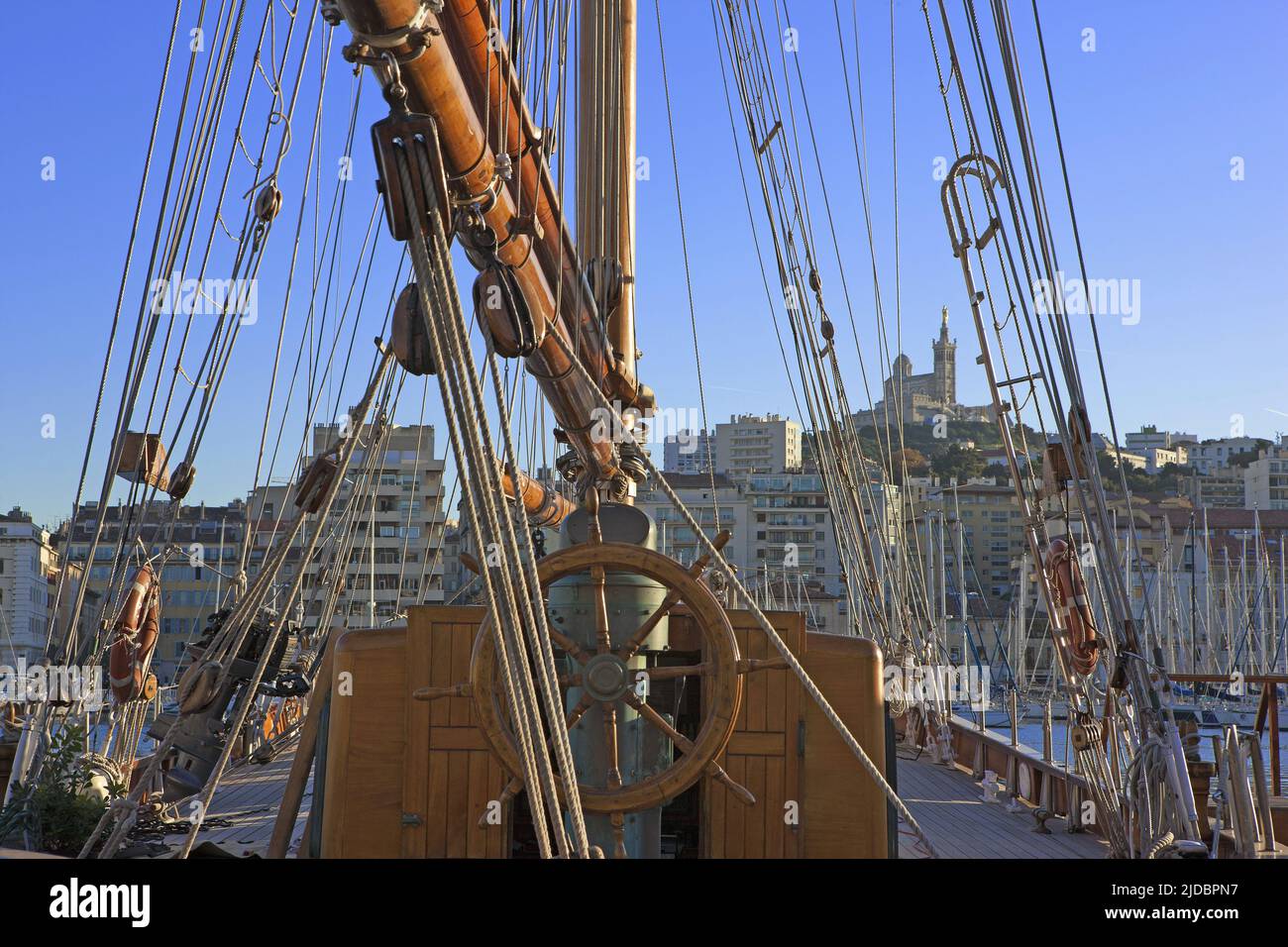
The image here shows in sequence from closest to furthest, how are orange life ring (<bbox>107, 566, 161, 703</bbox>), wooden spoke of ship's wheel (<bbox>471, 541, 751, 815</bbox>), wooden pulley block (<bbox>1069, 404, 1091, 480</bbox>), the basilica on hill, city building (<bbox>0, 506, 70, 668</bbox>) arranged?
1. wooden spoke of ship's wheel (<bbox>471, 541, 751, 815</bbox>)
2. wooden pulley block (<bbox>1069, 404, 1091, 480</bbox>)
3. orange life ring (<bbox>107, 566, 161, 703</bbox>)
4. city building (<bbox>0, 506, 70, 668</bbox>)
5. the basilica on hill

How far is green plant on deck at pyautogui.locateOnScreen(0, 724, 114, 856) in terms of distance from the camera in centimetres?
505

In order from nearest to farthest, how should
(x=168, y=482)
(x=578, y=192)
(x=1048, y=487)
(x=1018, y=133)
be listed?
(x=1018, y=133)
(x=1048, y=487)
(x=168, y=482)
(x=578, y=192)

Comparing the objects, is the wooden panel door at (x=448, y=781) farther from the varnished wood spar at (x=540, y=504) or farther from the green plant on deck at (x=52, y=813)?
the varnished wood spar at (x=540, y=504)

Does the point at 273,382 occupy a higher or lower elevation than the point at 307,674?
higher

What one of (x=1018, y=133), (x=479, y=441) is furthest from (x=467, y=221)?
(x=1018, y=133)

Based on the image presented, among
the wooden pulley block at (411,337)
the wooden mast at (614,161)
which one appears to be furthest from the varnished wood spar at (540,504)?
the wooden pulley block at (411,337)

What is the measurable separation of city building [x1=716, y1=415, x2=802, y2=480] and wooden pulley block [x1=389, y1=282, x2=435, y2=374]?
106428 millimetres

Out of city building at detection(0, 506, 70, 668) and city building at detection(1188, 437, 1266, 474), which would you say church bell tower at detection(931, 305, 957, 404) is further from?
city building at detection(0, 506, 70, 668)

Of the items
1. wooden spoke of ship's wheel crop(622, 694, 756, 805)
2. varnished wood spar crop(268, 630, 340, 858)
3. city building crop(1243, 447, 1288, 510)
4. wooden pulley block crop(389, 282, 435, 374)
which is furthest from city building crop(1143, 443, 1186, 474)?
wooden pulley block crop(389, 282, 435, 374)

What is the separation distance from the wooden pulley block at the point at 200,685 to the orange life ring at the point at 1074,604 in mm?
3466

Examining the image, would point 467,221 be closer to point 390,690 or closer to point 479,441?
point 479,441

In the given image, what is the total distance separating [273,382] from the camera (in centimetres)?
833

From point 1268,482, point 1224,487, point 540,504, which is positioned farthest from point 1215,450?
point 540,504
